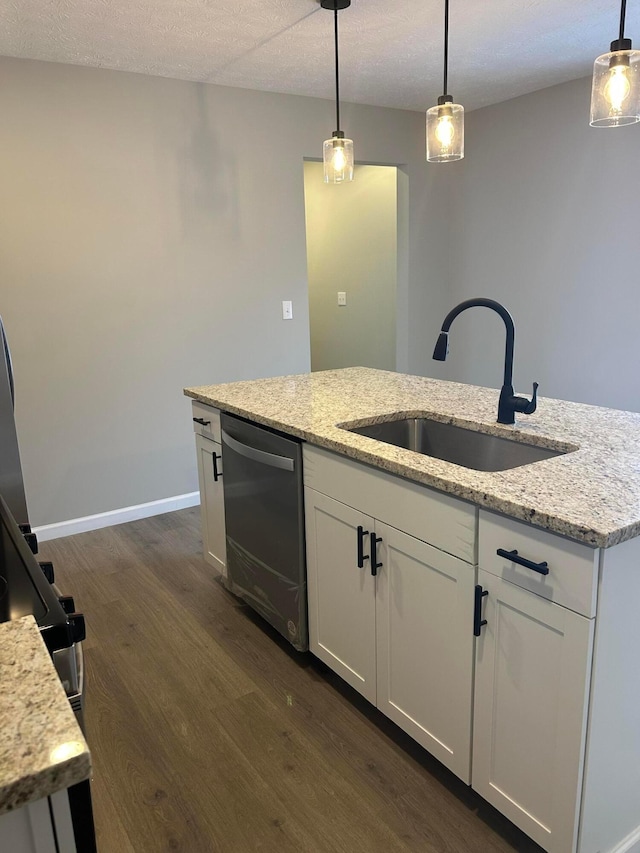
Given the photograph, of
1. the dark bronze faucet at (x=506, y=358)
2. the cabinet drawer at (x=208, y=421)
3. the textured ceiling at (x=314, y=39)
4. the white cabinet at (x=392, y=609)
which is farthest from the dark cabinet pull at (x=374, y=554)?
the textured ceiling at (x=314, y=39)

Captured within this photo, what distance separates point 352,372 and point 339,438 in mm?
1268

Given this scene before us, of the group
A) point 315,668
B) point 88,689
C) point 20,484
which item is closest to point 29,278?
point 20,484

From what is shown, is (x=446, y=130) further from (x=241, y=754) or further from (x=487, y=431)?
(x=241, y=754)

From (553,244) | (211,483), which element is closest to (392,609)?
(211,483)

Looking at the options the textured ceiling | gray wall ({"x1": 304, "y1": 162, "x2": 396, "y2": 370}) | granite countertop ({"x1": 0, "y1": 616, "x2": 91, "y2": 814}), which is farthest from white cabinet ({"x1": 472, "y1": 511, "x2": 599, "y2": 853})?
Answer: gray wall ({"x1": 304, "y1": 162, "x2": 396, "y2": 370})

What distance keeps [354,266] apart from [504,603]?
440 centimetres

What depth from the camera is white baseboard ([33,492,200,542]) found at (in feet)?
11.5

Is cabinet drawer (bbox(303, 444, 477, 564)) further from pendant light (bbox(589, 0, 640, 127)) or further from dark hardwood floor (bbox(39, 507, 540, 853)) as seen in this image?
pendant light (bbox(589, 0, 640, 127))

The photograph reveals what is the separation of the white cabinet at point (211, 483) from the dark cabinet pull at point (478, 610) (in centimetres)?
143

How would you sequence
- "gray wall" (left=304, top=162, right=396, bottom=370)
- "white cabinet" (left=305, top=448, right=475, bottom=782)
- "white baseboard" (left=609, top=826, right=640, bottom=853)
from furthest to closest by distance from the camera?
1. "gray wall" (left=304, top=162, right=396, bottom=370)
2. "white cabinet" (left=305, top=448, right=475, bottom=782)
3. "white baseboard" (left=609, top=826, right=640, bottom=853)

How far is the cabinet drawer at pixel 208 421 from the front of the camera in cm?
262

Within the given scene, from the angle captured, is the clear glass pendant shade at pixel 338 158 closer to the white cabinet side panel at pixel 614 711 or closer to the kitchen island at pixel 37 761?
the white cabinet side panel at pixel 614 711

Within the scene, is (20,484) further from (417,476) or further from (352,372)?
(352,372)

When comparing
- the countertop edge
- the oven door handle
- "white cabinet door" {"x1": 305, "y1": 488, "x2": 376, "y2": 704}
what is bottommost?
"white cabinet door" {"x1": 305, "y1": 488, "x2": 376, "y2": 704}
